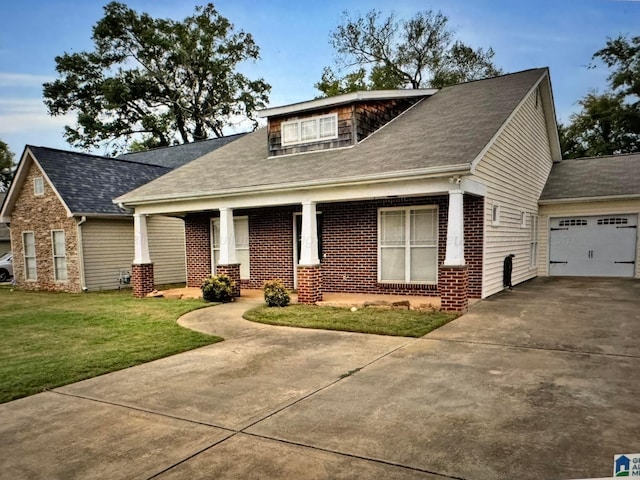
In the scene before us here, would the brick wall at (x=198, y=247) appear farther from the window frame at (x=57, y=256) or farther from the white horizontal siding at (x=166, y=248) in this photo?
the window frame at (x=57, y=256)

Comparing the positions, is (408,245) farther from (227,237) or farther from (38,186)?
(38,186)

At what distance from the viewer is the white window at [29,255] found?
16656 millimetres

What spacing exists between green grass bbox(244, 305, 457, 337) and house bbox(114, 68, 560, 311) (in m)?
0.86

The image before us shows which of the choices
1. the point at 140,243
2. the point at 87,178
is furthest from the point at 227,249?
the point at 87,178

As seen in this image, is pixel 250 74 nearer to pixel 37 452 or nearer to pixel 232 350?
pixel 232 350

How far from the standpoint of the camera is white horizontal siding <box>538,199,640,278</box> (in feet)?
44.4

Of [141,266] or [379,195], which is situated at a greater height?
[379,195]

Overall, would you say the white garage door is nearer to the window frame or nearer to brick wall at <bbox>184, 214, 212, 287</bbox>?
brick wall at <bbox>184, 214, 212, 287</bbox>

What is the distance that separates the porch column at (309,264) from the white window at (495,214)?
Answer: 14.2ft

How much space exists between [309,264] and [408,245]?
2.67 metres

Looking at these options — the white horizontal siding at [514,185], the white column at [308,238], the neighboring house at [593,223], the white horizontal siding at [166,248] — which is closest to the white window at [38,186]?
the white horizontal siding at [166,248]

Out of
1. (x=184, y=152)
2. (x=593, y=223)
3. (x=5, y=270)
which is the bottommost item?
(x=5, y=270)

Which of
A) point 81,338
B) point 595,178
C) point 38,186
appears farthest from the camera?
point 38,186

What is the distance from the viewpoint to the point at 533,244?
14.7 metres
